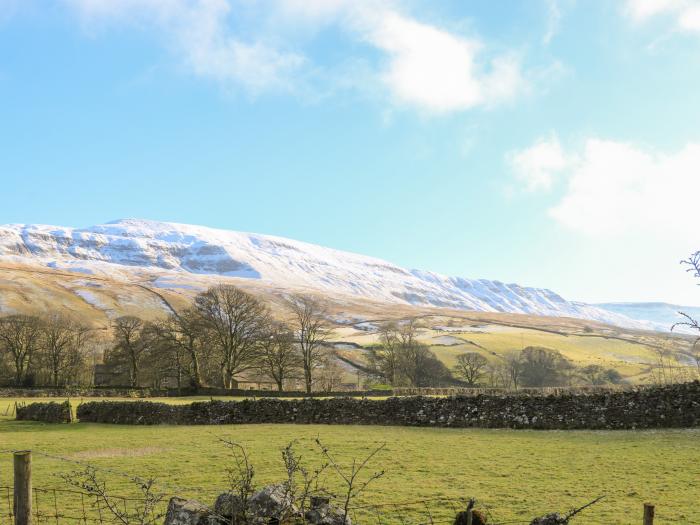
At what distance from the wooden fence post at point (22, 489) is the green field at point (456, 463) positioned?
4041 mm

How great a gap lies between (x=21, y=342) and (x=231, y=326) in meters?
33.8

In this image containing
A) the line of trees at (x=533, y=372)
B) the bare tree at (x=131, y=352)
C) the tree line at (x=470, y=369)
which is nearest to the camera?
the bare tree at (x=131, y=352)

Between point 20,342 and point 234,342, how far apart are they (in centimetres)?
3324

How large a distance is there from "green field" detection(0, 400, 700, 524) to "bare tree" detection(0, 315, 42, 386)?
173 feet

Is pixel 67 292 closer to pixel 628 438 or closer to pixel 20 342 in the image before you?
pixel 20 342

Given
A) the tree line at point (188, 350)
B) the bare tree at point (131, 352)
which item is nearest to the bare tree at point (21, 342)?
the tree line at point (188, 350)

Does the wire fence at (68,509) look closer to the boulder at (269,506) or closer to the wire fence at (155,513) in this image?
the wire fence at (155,513)

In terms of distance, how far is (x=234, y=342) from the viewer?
219 feet

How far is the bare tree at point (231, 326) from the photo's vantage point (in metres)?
64.3

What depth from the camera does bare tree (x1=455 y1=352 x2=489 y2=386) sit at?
3299 inches

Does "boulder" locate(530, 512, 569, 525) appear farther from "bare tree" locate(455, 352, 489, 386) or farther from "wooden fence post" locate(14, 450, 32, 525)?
"bare tree" locate(455, 352, 489, 386)

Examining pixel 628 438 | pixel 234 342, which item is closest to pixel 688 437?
pixel 628 438

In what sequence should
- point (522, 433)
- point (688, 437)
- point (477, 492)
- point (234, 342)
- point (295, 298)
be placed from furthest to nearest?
point (295, 298) < point (234, 342) < point (522, 433) < point (688, 437) < point (477, 492)

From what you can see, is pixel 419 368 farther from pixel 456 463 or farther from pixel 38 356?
pixel 456 463
